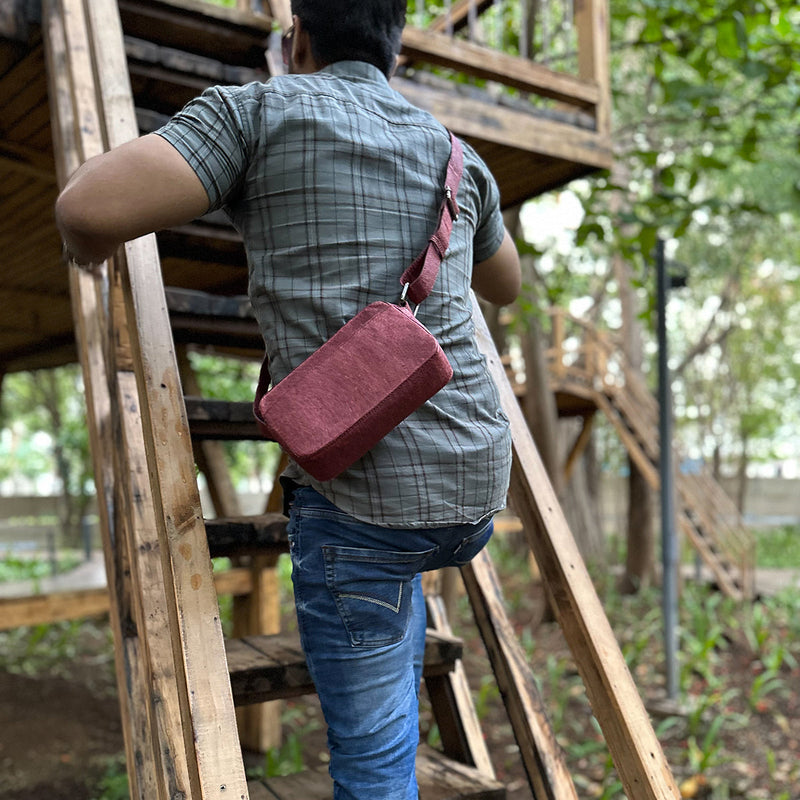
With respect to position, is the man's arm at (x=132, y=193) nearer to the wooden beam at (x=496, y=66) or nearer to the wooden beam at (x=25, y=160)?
the wooden beam at (x=496, y=66)

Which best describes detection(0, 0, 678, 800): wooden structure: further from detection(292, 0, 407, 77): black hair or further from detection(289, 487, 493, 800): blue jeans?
detection(292, 0, 407, 77): black hair

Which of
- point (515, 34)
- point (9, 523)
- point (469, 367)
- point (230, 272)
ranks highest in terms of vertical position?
point (515, 34)

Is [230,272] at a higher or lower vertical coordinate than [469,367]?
higher

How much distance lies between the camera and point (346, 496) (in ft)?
4.44

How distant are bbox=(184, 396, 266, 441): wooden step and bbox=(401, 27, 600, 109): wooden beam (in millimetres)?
1845

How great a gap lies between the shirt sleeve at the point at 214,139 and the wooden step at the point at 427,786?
1.32 meters

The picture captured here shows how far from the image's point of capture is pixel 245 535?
2127 mm

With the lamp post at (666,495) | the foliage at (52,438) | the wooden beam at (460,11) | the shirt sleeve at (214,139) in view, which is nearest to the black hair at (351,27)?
the shirt sleeve at (214,139)

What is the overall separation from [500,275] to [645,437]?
9782mm

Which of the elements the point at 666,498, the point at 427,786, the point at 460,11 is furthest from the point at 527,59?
the point at 666,498

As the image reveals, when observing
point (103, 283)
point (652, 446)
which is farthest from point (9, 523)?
point (103, 283)

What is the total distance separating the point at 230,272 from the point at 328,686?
351 centimetres

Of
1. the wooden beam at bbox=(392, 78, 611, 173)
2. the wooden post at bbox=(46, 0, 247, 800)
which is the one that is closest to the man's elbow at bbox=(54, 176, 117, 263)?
the wooden post at bbox=(46, 0, 247, 800)

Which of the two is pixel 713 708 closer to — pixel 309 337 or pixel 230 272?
pixel 230 272
